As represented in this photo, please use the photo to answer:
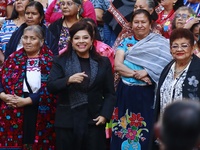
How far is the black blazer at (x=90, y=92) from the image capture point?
520 centimetres

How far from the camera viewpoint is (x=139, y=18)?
245 inches

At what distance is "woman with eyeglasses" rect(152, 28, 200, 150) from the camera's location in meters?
4.76

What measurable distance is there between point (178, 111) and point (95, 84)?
3.77m

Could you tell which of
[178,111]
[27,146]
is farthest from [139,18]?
[178,111]

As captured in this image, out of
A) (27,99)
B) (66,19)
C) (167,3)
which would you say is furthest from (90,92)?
(167,3)

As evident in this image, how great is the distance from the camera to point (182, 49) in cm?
498

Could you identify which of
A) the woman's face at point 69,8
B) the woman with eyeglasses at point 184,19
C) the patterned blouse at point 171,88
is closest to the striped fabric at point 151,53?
the woman with eyeglasses at point 184,19

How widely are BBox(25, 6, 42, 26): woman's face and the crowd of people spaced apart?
0.01 m

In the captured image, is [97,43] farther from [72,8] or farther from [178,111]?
[178,111]

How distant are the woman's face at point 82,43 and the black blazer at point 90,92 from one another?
6.1 inches

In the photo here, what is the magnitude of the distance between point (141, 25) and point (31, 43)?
1.31 metres

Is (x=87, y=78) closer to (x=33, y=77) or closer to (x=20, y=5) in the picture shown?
(x=33, y=77)

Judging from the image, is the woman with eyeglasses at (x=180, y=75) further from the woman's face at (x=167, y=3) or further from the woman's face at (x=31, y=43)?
the woman's face at (x=167, y=3)

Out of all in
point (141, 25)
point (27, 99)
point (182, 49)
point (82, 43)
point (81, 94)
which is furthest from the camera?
point (141, 25)
